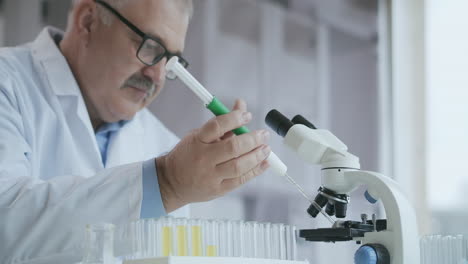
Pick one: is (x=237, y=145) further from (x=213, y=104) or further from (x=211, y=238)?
(x=211, y=238)

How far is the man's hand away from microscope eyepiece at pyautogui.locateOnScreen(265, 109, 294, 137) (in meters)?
0.05

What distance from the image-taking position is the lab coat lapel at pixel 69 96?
1723 mm

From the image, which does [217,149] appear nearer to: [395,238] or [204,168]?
[204,168]

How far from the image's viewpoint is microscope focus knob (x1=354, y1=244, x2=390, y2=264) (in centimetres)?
87

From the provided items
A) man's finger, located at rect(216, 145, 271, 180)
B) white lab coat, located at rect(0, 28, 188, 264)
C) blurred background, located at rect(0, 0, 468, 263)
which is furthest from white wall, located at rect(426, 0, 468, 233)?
man's finger, located at rect(216, 145, 271, 180)

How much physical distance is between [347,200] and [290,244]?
0.13 meters

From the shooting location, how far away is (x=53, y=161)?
166 centimetres

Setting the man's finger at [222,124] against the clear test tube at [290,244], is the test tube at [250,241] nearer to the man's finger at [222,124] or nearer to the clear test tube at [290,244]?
the clear test tube at [290,244]

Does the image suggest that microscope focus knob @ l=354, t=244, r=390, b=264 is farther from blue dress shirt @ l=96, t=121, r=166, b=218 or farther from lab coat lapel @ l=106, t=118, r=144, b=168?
lab coat lapel @ l=106, t=118, r=144, b=168

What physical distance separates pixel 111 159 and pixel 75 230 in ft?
2.09

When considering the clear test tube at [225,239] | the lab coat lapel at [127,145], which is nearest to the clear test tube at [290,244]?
the clear test tube at [225,239]

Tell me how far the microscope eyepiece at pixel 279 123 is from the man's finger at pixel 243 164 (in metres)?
0.08

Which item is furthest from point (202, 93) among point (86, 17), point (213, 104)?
point (86, 17)

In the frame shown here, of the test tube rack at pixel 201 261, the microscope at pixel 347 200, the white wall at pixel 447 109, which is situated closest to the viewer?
the test tube rack at pixel 201 261
